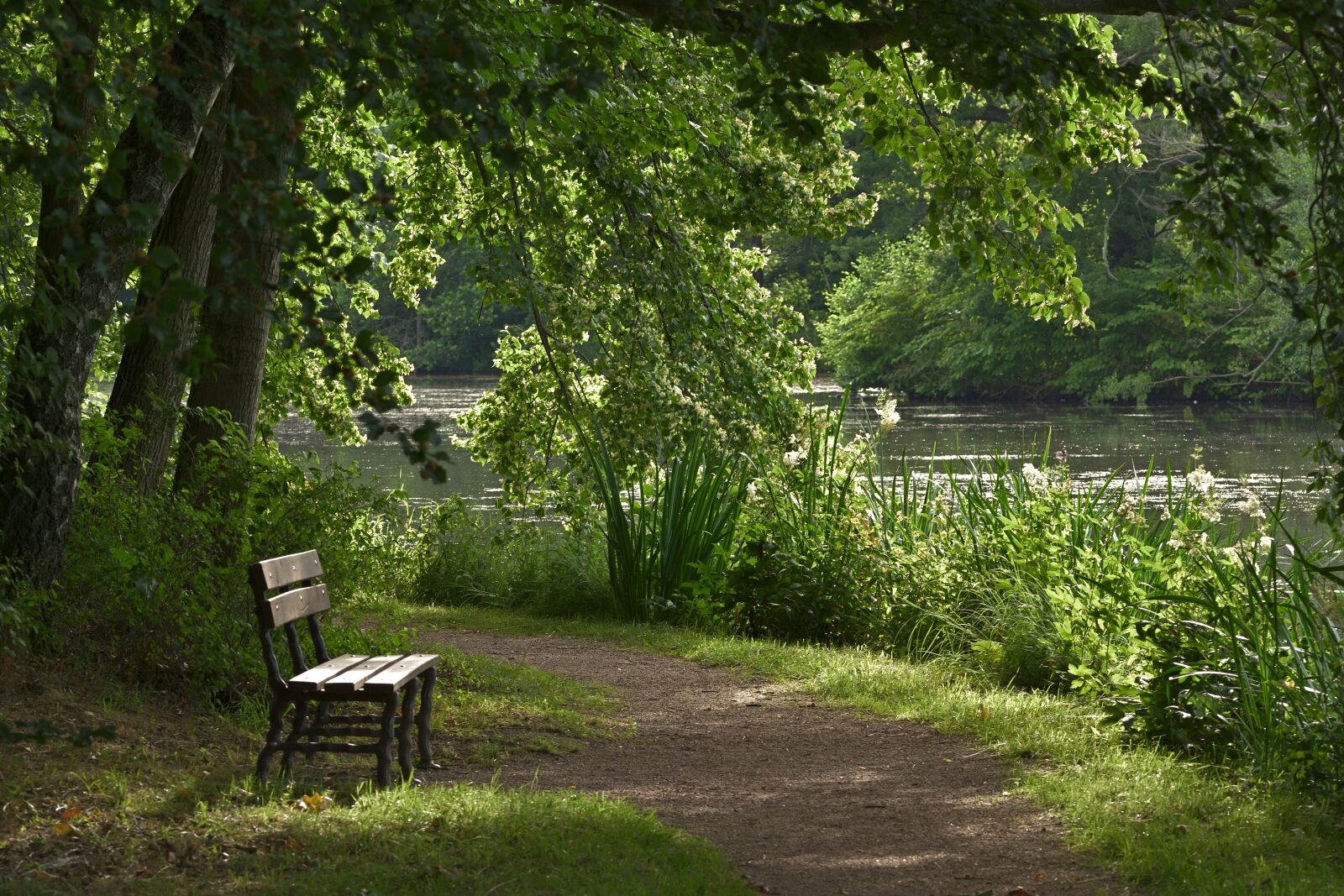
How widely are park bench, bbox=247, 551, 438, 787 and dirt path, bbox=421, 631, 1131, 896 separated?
40cm

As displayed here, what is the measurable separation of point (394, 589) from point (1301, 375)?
26.6 meters

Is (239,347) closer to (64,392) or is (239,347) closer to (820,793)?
(64,392)

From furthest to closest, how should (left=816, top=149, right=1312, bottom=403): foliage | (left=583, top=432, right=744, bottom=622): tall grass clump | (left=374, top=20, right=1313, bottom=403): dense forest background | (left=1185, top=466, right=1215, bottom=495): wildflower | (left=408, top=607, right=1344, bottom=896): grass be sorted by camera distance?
(left=816, top=149, right=1312, bottom=403): foliage, (left=374, top=20, right=1313, bottom=403): dense forest background, (left=583, top=432, right=744, bottom=622): tall grass clump, (left=1185, top=466, right=1215, bottom=495): wildflower, (left=408, top=607, right=1344, bottom=896): grass

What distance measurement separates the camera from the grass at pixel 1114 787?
15.3 ft

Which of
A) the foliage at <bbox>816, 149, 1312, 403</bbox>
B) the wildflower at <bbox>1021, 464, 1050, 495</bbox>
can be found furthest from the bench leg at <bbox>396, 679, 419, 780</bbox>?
the foliage at <bbox>816, 149, 1312, 403</bbox>

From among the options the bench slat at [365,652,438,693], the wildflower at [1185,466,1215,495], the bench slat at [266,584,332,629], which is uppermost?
the wildflower at [1185,466,1215,495]

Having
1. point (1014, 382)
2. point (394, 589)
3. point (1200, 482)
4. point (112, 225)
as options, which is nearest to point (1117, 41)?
point (1014, 382)

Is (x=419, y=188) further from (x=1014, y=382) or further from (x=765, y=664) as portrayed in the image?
(x=1014, y=382)

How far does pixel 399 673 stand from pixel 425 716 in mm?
573

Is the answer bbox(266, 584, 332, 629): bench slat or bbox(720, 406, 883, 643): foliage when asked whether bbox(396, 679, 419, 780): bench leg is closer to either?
bbox(266, 584, 332, 629): bench slat

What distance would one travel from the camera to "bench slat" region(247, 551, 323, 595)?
17.4 feet

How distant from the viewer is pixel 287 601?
5457 mm

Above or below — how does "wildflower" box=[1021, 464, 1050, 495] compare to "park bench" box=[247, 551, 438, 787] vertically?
above

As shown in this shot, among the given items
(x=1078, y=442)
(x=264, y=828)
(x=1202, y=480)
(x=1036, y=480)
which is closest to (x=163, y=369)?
(x=264, y=828)
